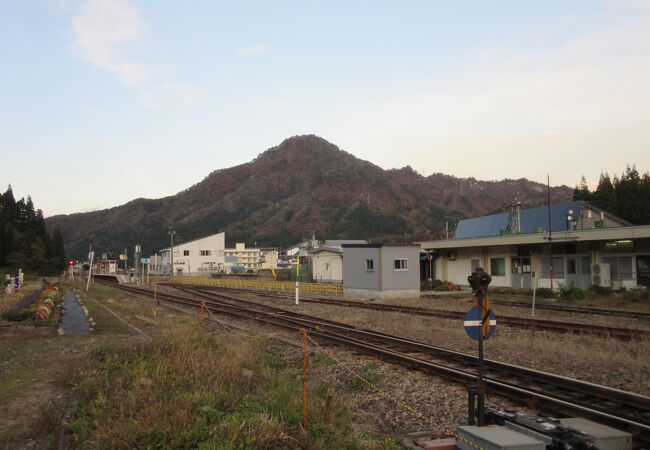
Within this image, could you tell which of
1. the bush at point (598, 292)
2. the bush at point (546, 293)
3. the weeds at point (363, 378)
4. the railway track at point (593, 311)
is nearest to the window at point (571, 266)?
the bush at point (546, 293)

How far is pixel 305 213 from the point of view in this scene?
17262cm

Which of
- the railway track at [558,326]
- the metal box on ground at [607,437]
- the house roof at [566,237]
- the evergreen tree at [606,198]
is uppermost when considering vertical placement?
the evergreen tree at [606,198]

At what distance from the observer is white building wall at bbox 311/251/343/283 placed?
47062mm

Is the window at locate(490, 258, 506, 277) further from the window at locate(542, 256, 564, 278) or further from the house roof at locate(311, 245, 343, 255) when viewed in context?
the house roof at locate(311, 245, 343, 255)

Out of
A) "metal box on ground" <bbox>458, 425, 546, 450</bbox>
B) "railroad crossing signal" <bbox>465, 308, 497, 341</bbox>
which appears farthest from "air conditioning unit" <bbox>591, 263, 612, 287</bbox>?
"metal box on ground" <bbox>458, 425, 546, 450</bbox>

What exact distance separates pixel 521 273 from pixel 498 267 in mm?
2230

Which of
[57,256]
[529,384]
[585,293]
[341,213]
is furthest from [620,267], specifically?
[341,213]

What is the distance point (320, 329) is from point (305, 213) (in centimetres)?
15730

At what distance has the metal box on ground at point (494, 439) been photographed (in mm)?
4898

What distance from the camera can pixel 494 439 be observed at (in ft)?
16.6

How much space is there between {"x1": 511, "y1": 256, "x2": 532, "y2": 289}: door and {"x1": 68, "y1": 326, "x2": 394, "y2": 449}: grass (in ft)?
93.2

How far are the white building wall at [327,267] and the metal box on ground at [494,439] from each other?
4065 centimetres

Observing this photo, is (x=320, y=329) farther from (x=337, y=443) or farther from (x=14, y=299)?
(x=14, y=299)

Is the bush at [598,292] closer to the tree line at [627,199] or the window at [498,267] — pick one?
the window at [498,267]
